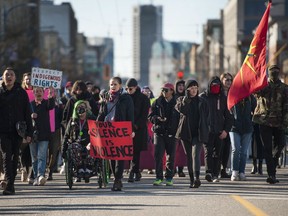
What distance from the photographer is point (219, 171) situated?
19.9 meters

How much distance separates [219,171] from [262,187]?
7.90 feet

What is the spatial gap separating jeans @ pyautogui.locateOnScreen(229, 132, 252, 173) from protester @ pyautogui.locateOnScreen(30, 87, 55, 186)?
11.4 feet

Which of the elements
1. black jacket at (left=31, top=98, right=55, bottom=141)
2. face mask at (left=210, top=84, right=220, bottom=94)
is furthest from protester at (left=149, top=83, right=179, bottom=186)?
black jacket at (left=31, top=98, right=55, bottom=141)

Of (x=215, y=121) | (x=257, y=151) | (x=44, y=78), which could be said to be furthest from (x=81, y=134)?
(x=257, y=151)

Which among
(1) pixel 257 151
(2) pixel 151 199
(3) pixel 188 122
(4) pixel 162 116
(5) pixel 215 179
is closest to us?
(2) pixel 151 199

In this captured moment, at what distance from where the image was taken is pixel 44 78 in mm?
21922

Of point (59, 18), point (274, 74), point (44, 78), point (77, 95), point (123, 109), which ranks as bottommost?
point (123, 109)

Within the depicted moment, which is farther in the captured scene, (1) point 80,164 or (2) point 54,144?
(2) point 54,144

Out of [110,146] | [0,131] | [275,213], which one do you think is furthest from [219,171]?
[275,213]

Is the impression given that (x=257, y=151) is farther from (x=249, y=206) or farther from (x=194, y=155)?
(x=249, y=206)

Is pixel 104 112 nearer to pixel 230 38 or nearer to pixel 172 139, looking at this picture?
pixel 172 139

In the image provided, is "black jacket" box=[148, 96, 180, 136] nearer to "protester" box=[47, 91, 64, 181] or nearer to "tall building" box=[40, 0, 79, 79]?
"protester" box=[47, 91, 64, 181]

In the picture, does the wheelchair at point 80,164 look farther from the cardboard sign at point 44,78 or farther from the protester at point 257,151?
the protester at point 257,151

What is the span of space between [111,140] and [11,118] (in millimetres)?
1852
